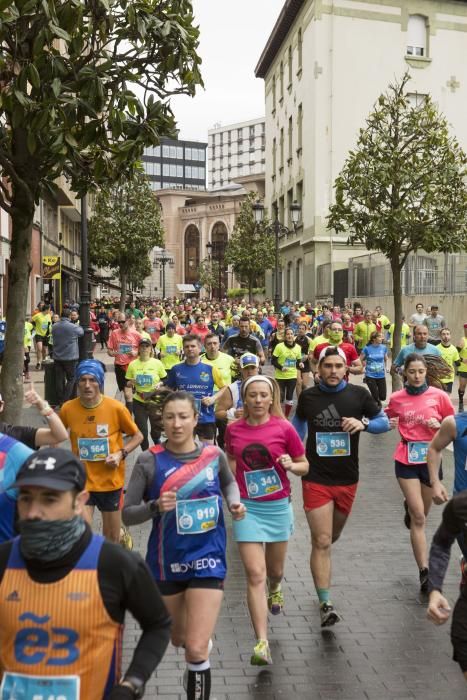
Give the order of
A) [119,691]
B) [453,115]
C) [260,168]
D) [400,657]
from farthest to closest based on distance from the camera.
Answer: [260,168] → [453,115] → [400,657] → [119,691]

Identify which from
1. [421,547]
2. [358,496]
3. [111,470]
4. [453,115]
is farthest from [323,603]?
[453,115]

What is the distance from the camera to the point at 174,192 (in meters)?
120

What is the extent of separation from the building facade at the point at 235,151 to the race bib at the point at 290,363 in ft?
474

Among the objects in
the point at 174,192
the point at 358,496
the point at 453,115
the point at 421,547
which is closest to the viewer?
the point at 421,547

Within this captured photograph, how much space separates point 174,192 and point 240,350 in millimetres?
110467

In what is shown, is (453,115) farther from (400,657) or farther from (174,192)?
(174,192)

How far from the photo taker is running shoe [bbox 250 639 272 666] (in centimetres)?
491

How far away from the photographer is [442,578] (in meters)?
3.76

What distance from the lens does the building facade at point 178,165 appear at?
14700 centimetres

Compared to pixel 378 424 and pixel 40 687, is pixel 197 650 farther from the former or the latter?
pixel 378 424

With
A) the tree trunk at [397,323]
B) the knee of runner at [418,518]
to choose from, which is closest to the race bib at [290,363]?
the tree trunk at [397,323]

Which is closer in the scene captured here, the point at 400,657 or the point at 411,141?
the point at 400,657

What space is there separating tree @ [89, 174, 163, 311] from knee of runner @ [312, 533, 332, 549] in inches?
1529

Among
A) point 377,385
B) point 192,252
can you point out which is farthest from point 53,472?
point 192,252
